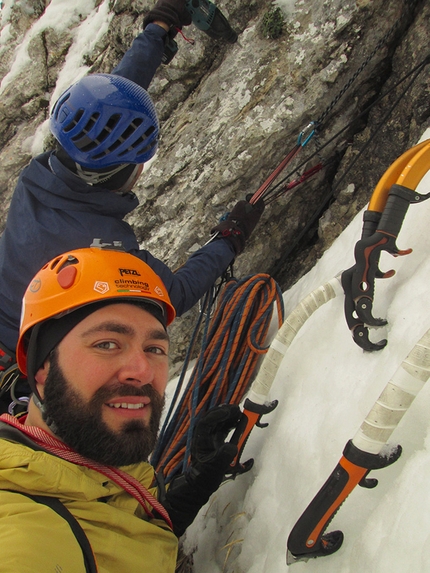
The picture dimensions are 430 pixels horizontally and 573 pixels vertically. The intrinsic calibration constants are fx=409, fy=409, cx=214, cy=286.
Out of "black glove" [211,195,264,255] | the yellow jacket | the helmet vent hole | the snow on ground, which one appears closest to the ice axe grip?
the snow on ground

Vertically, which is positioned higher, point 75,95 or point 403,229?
point 403,229

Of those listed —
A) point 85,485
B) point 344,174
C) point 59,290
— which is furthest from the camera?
point 344,174

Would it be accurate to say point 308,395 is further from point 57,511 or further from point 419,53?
point 419,53

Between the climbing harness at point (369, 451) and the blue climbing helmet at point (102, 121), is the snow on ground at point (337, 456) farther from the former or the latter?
the blue climbing helmet at point (102, 121)

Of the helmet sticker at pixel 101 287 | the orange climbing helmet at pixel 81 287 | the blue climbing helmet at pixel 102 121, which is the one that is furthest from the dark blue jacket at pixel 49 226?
the helmet sticker at pixel 101 287

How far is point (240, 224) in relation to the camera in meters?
3.00

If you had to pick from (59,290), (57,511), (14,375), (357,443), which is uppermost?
(357,443)

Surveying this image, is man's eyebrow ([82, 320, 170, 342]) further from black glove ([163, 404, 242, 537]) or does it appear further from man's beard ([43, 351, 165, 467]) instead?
black glove ([163, 404, 242, 537])

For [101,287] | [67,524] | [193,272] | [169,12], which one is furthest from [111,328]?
[169,12]

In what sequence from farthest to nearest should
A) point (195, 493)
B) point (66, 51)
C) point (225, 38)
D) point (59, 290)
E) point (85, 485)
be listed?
point (66, 51) → point (225, 38) → point (195, 493) → point (59, 290) → point (85, 485)

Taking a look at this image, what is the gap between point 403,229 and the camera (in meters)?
2.24

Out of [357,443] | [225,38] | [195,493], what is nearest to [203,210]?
[225,38]

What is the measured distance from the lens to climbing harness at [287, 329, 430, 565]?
54.9 inches

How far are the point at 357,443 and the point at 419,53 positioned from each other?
281cm
